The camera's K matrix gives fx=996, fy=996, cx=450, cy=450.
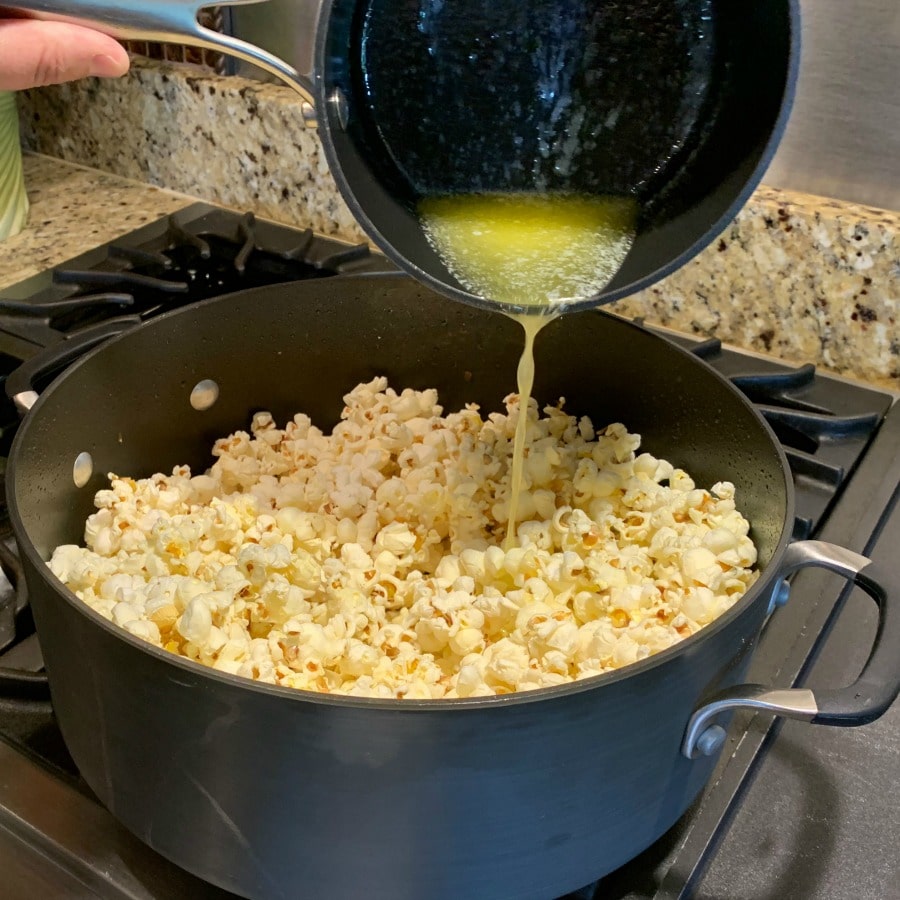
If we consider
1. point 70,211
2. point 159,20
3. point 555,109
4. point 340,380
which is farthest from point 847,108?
point 70,211

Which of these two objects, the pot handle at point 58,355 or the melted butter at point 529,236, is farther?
the pot handle at point 58,355

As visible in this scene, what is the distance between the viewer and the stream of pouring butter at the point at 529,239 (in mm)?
820

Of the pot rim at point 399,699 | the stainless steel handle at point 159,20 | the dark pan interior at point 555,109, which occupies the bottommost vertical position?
the pot rim at point 399,699

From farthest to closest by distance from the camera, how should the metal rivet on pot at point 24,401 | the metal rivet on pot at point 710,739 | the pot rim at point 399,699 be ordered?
the metal rivet on pot at point 24,401 < the metal rivet on pot at point 710,739 < the pot rim at point 399,699

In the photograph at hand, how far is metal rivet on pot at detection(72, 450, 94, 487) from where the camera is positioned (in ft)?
2.88

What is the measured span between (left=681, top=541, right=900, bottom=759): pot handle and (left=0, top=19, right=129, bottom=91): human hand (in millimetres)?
694

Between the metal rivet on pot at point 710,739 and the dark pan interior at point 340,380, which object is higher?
the dark pan interior at point 340,380

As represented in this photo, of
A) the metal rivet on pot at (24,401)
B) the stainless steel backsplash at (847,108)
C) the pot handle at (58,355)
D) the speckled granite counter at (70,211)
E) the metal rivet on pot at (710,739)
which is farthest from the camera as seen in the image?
the speckled granite counter at (70,211)

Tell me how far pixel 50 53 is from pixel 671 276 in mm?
745

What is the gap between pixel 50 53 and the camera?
0.81 meters

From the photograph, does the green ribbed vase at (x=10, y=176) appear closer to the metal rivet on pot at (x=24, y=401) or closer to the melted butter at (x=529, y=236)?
the metal rivet on pot at (x=24, y=401)

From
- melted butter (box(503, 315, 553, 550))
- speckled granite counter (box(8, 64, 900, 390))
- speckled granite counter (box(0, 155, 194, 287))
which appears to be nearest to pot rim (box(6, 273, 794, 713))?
melted butter (box(503, 315, 553, 550))

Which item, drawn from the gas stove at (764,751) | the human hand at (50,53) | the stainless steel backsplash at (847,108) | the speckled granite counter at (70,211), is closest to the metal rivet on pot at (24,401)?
the gas stove at (764,751)

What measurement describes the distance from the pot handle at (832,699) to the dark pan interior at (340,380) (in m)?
0.13
